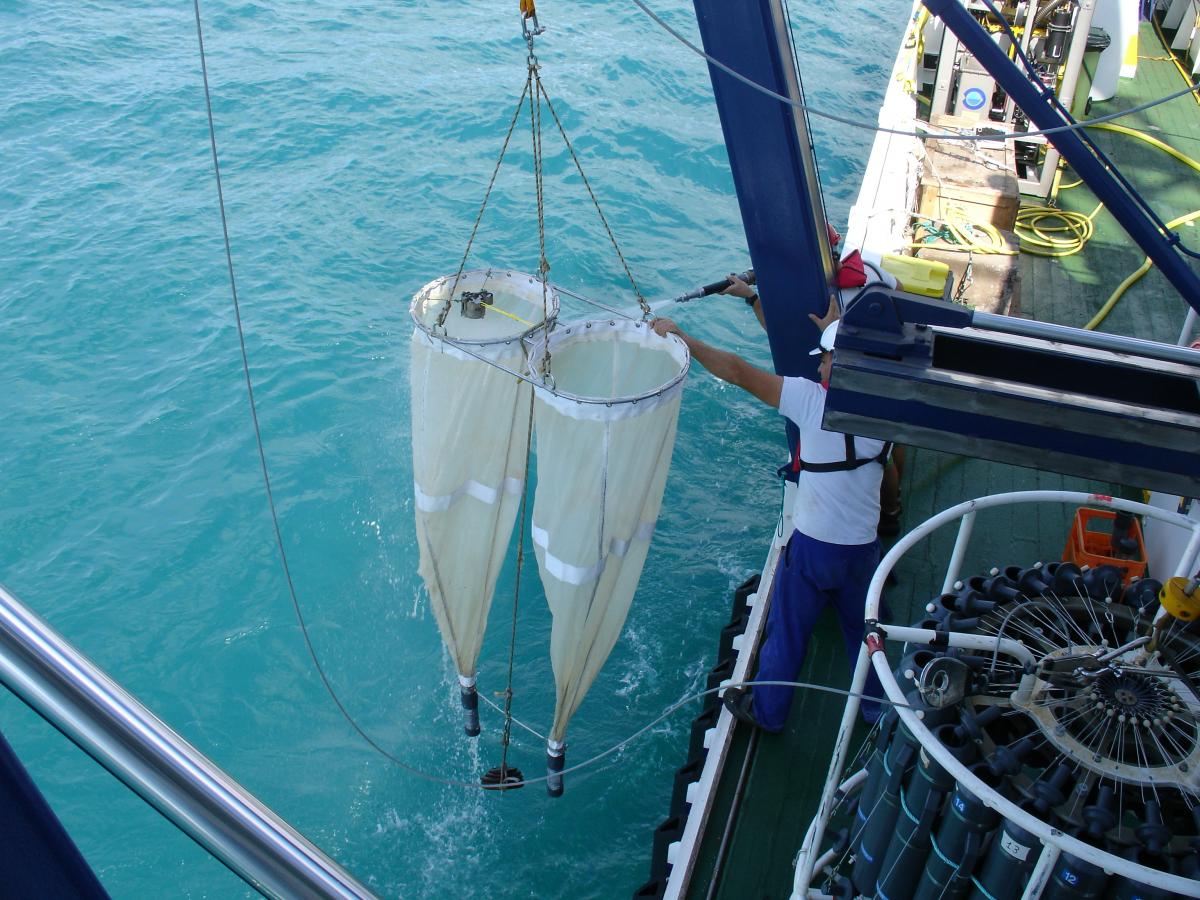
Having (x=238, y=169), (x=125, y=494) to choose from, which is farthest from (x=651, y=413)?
(x=238, y=169)

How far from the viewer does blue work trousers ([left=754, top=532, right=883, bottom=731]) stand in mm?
4938

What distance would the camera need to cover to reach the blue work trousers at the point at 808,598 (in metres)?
4.94

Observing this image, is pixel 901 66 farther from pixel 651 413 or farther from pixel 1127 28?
pixel 651 413

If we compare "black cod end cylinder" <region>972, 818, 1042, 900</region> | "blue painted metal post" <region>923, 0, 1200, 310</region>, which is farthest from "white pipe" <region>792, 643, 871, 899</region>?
"blue painted metal post" <region>923, 0, 1200, 310</region>

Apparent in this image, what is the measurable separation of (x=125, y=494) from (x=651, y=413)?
6.42m

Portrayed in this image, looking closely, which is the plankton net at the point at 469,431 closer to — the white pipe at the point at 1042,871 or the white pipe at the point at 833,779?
the white pipe at the point at 833,779

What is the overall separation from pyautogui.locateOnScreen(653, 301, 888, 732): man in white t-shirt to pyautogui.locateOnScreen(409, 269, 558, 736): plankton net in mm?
861

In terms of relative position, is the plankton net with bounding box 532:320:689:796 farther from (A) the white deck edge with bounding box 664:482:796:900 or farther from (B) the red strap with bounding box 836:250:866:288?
(B) the red strap with bounding box 836:250:866:288

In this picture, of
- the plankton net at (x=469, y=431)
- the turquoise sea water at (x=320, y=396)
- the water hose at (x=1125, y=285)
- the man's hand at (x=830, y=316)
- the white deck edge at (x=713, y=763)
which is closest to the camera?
the white deck edge at (x=713, y=763)

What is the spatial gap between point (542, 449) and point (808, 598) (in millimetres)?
1513

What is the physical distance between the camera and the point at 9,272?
37.9 ft

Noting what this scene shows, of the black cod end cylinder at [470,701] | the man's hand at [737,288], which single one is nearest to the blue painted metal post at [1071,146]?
the man's hand at [737,288]

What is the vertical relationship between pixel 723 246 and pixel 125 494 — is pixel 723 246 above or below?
above

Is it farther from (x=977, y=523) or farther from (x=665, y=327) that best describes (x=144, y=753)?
(x=977, y=523)
